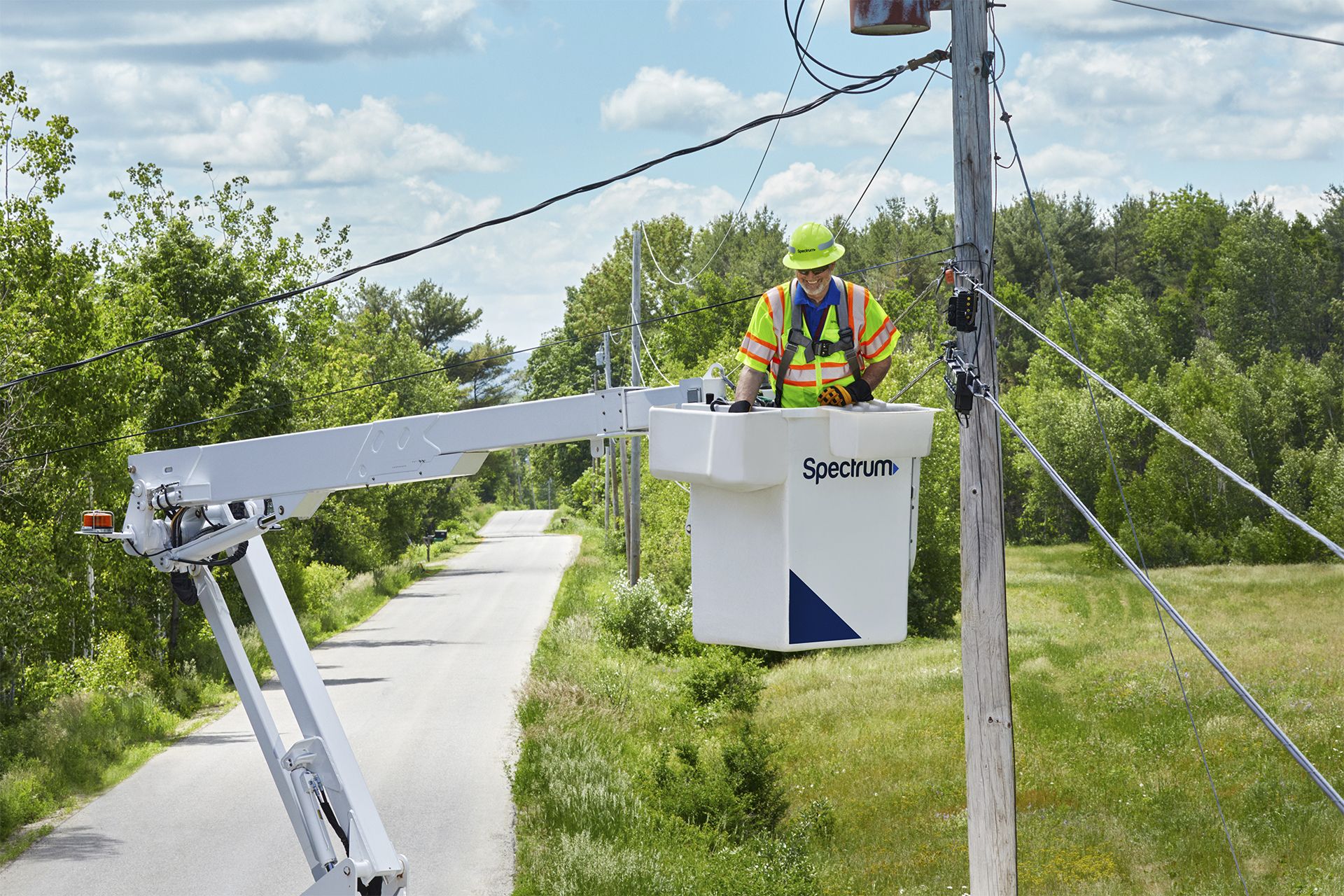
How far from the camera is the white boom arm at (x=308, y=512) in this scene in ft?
23.0

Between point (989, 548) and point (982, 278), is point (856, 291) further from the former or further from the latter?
point (989, 548)

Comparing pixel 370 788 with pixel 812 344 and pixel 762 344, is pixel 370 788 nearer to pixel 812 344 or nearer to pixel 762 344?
pixel 762 344

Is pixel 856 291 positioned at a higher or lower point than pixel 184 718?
higher

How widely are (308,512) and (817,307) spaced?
3339mm

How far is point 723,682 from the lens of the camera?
19.4m

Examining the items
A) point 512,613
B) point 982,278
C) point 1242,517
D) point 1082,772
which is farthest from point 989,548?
point 1242,517

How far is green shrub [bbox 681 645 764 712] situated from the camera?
19.3 metres

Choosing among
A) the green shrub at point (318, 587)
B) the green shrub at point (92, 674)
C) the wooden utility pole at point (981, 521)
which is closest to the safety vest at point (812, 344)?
the wooden utility pole at point (981, 521)

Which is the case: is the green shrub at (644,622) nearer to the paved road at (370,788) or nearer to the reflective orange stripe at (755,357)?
the paved road at (370,788)

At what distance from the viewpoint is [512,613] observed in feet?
120

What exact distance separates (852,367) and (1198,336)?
74.0 meters

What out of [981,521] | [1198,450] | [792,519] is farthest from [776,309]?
[981,521]

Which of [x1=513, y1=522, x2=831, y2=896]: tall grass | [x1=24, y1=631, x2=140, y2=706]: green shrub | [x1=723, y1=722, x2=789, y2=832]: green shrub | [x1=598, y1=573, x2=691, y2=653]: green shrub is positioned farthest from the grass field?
[x1=24, y1=631, x2=140, y2=706]: green shrub

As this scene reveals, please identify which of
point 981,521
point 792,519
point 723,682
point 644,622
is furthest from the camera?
point 644,622
